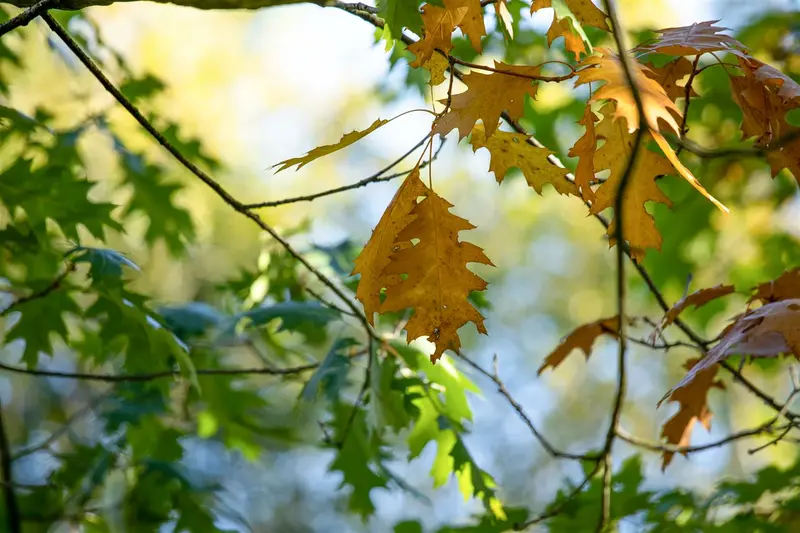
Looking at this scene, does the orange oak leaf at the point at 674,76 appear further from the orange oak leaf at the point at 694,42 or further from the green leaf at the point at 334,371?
the green leaf at the point at 334,371

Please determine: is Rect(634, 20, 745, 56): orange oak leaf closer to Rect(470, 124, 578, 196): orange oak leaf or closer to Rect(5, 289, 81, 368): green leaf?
Rect(470, 124, 578, 196): orange oak leaf

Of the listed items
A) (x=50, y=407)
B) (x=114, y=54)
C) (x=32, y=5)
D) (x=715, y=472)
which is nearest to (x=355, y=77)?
(x=50, y=407)

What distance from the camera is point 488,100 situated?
3.18ft

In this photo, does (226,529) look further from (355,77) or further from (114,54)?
(355,77)

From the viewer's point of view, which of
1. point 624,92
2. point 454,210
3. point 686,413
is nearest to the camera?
point 624,92

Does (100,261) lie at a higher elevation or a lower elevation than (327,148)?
higher

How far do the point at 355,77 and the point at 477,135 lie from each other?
7828mm

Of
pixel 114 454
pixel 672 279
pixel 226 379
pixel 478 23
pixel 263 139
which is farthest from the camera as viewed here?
pixel 263 139

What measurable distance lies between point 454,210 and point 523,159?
795 centimetres

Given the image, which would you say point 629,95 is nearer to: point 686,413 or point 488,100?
point 488,100

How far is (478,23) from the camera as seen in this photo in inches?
38.6

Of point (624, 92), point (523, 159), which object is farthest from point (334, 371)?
point (624, 92)

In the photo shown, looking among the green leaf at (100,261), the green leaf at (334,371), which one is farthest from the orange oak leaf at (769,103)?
the green leaf at (100,261)

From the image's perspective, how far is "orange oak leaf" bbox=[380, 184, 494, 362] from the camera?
3.26 ft
